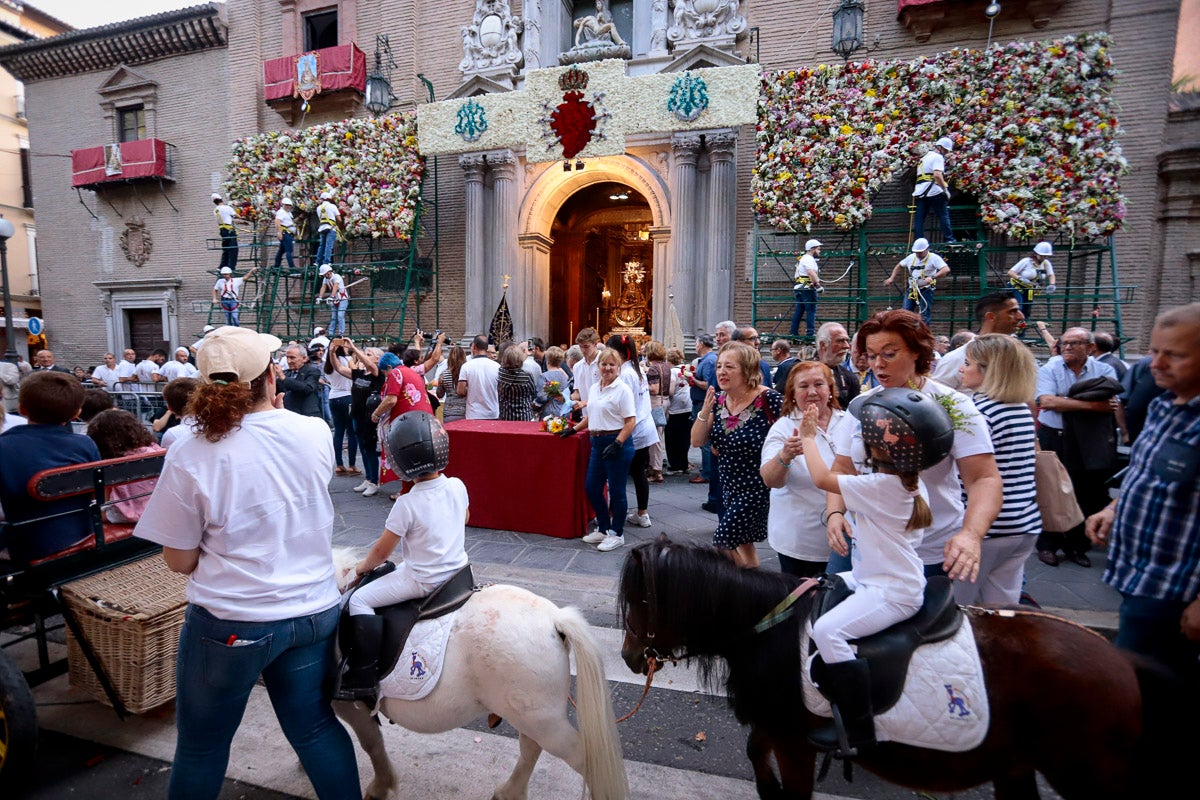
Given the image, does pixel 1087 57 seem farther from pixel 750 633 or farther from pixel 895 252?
pixel 750 633

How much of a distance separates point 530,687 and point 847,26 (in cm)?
1307

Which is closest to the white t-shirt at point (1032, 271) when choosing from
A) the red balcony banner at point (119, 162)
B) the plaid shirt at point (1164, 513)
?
the plaid shirt at point (1164, 513)

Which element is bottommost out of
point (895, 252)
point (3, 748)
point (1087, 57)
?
point (3, 748)

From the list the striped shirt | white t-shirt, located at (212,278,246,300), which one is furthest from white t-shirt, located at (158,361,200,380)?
the striped shirt

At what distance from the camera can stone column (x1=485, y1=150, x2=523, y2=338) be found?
13188 mm

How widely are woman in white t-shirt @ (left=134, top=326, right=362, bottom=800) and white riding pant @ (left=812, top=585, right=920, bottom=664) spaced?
169 centimetres

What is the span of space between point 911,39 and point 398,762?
14473 millimetres

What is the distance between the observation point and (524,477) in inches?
231

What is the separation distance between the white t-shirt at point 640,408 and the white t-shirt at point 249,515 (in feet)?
12.5

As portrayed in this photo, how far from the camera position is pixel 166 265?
17.8 m

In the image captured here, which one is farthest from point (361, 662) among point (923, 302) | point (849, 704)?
point (923, 302)

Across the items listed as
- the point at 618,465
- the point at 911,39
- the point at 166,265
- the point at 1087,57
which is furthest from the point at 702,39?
the point at 166,265

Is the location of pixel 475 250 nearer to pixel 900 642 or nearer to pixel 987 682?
pixel 900 642

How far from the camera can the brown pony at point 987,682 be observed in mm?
1763
